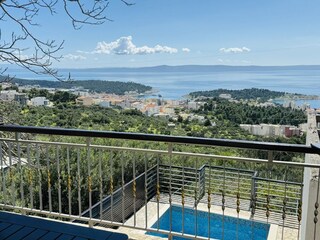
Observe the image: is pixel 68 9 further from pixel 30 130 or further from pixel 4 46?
pixel 30 130

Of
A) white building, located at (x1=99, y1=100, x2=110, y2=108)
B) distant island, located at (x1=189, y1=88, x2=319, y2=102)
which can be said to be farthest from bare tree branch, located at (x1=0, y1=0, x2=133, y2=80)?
distant island, located at (x1=189, y1=88, x2=319, y2=102)

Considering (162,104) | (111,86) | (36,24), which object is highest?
(36,24)

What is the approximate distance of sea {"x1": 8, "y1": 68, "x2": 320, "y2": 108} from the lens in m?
11.2

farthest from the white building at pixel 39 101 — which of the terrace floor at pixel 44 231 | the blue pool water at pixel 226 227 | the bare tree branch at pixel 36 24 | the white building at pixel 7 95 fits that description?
the terrace floor at pixel 44 231

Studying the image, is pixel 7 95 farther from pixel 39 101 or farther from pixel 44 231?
pixel 44 231

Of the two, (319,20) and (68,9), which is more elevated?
(319,20)

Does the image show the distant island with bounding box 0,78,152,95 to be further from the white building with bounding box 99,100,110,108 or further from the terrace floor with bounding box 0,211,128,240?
the terrace floor with bounding box 0,211,128,240

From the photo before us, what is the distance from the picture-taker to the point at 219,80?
1373cm

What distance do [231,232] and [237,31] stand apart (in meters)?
13.8

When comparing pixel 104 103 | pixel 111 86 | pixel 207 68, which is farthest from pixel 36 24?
pixel 207 68

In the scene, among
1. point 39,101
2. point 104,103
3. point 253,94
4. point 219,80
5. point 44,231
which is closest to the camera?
point 44,231

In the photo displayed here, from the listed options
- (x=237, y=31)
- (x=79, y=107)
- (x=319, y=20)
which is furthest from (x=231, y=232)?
(x=237, y=31)

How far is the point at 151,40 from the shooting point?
20328 millimetres

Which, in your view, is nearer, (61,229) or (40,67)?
(61,229)
